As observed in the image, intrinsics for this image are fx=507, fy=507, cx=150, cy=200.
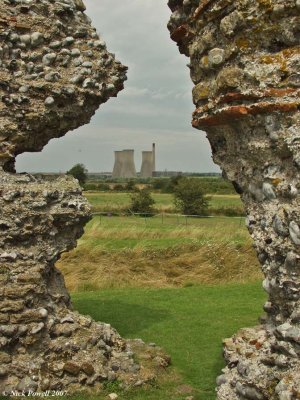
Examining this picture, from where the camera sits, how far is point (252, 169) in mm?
3689

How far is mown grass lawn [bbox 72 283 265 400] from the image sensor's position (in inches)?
246

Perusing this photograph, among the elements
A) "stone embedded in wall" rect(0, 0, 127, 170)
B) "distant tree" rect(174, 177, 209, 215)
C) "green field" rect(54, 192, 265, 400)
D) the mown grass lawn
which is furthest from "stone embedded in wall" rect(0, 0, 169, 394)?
A: "distant tree" rect(174, 177, 209, 215)

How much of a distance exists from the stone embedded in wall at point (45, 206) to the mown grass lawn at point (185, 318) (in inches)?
26.9

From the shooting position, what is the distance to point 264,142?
3471mm

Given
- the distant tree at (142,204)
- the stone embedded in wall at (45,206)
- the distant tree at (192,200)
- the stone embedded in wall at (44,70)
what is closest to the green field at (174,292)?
the stone embedded in wall at (45,206)

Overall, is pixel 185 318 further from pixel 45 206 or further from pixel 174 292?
pixel 45 206

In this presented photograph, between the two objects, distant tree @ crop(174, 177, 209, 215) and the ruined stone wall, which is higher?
the ruined stone wall

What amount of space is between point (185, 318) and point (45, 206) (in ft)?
13.2

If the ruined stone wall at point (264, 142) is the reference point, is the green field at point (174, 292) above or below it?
below

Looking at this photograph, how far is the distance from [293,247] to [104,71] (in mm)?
4466

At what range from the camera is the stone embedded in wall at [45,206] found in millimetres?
5738

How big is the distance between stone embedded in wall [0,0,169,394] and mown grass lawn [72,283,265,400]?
683 millimetres

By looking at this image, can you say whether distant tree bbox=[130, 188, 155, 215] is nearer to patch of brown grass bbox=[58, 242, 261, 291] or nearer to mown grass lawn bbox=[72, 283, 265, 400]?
patch of brown grass bbox=[58, 242, 261, 291]

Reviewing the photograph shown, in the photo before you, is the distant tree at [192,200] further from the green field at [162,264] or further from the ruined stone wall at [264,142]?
the ruined stone wall at [264,142]
